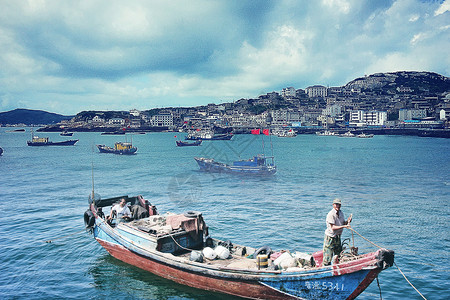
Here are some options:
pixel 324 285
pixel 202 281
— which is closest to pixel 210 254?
pixel 202 281

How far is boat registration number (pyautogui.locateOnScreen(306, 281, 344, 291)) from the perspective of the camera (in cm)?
864

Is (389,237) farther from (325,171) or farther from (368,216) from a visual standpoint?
(325,171)

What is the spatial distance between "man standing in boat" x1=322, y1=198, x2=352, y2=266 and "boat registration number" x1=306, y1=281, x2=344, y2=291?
0.67 metres

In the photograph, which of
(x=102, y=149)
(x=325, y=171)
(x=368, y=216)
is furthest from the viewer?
(x=102, y=149)

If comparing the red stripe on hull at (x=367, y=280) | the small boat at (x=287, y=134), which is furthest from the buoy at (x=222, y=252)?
the small boat at (x=287, y=134)

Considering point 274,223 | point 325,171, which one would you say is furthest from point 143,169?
point 274,223

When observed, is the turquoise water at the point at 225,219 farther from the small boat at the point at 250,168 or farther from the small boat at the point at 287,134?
the small boat at the point at 287,134

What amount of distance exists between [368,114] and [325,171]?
154 meters

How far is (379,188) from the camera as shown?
32188 millimetres

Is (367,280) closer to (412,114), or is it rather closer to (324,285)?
(324,285)

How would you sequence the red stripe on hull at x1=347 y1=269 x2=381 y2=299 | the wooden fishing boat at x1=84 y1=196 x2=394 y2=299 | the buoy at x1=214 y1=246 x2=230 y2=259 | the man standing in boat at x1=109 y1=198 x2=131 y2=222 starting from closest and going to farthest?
the red stripe on hull at x1=347 y1=269 x2=381 y2=299 → the wooden fishing boat at x1=84 y1=196 x2=394 y2=299 → the buoy at x1=214 y1=246 x2=230 y2=259 → the man standing in boat at x1=109 y1=198 x2=131 y2=222

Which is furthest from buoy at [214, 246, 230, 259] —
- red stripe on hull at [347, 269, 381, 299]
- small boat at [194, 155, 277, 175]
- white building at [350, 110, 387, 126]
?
white building at [350, 110, 387, 126]

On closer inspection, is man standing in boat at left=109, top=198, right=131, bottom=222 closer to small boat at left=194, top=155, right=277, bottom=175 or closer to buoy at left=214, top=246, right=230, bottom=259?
buoy at left=214, top=246, right=230, bottom=259

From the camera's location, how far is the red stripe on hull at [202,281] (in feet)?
32.0
